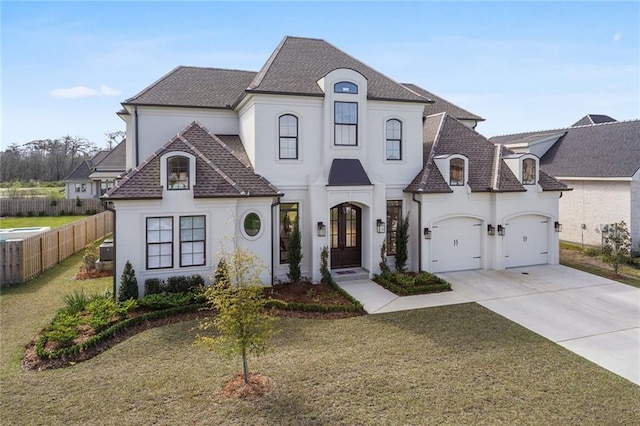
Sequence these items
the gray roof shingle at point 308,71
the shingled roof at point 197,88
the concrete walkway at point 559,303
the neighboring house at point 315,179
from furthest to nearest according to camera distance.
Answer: the shingled roof at point 197,88 → the gray roof shingle at point 308,71 → the neighboring house at point 315,179 → the concrete walkway at point 559,303

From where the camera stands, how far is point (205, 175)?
1386 centimetres

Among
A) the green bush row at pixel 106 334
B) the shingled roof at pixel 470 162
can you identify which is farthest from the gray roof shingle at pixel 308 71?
the green bush row at pixel 106 334

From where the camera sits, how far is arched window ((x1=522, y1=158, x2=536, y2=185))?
18031 mm

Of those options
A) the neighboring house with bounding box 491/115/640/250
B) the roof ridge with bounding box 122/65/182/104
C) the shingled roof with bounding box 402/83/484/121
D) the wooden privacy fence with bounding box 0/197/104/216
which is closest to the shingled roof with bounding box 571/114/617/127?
the neighboring house with bounding box 491/115/640/250

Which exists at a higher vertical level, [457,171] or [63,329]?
[457,171]

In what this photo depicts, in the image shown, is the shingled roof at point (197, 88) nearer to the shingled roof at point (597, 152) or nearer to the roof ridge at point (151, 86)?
the roof ridge at point (151, 86)

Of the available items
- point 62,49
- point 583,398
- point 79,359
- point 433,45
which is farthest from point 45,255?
point 583,398

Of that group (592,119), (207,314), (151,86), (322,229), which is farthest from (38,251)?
(592,119)

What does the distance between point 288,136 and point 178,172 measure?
451 cm

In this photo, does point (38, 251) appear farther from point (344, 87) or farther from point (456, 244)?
point (456, 244)

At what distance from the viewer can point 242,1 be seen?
12.8 metres

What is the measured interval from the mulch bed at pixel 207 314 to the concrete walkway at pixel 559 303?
3.45 ft

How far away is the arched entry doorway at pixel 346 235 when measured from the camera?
1686 cm

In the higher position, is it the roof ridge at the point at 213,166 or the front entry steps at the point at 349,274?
the roof ridge at the point at 213,166
